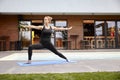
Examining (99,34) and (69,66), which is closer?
(69,66)

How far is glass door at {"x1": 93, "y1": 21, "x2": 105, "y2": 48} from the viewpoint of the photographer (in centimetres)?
2069

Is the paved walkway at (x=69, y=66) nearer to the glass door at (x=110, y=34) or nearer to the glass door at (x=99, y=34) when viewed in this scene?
the glass door at (x=99, y=34)

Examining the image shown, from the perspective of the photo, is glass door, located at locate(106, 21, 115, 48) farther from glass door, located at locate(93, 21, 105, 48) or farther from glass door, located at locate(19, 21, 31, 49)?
glass door, located at locate(19, 21, 31, 49)

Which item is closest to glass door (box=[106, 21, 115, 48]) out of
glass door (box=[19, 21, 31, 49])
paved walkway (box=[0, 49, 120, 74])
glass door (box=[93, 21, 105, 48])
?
glass door (box=[93, 21, 105, 48])

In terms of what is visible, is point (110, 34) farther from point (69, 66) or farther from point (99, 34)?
point (69, 66)

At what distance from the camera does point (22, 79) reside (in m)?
6.28

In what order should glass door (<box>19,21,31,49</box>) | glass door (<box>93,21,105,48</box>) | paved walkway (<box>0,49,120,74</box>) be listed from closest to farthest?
paved walkway (<box>0,49,120,74</box>)
glass door (<box>19,21,31,49</box>)
glass door (<box>93,21,105,48</box>)

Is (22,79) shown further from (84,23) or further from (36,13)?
(84,23)

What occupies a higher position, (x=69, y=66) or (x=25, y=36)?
(x=25, y=36)

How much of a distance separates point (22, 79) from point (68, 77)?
1094 millimetres

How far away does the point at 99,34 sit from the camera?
68.3ft

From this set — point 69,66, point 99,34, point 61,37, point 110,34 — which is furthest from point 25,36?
point 69,66
